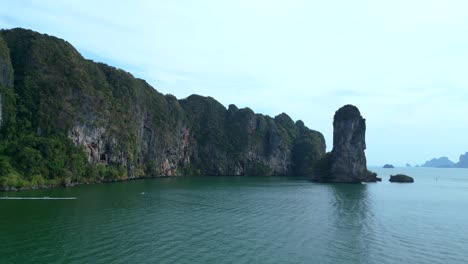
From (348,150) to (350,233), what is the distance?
3899 inches

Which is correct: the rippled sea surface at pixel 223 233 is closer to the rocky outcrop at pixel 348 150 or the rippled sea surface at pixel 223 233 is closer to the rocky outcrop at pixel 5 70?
the rocky outcrop at pixel 5 70

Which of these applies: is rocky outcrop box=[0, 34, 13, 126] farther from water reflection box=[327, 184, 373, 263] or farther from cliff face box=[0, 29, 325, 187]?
water reflection box=[327, 184, 373, 263]

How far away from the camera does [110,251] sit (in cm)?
3406

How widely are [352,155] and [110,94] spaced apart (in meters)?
87.3

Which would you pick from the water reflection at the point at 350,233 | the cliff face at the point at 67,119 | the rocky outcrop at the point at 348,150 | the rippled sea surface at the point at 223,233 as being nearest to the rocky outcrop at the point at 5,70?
the cliff face at the point at 67,119

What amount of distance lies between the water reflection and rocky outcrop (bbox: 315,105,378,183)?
2701 inches

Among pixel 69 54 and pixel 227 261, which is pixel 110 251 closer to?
pixel 227 261

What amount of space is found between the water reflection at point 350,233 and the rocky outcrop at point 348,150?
68.6m

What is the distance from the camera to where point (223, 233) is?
140ft

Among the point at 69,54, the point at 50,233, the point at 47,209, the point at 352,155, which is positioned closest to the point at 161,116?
the point at 69,54

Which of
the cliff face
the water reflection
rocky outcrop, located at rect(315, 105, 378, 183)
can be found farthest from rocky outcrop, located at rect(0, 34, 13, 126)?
rocky outcrop, located at rect(315, 105, 378, 183)

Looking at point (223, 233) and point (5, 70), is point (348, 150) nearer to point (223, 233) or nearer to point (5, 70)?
point (223, 233)

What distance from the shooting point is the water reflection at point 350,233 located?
1400 inches

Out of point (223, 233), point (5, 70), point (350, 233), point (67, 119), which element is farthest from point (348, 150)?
point (5, 70)
